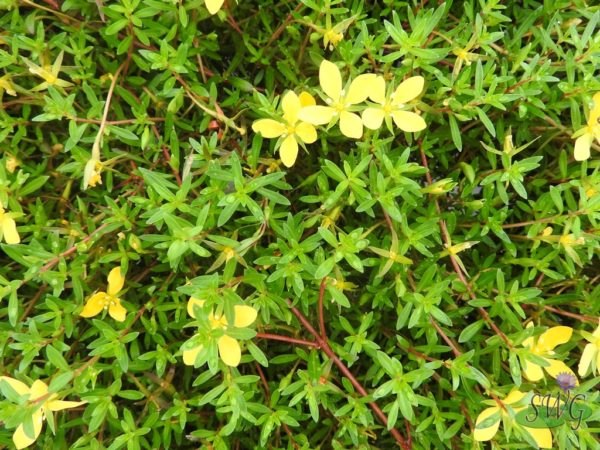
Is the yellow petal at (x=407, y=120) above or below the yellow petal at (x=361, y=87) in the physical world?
below

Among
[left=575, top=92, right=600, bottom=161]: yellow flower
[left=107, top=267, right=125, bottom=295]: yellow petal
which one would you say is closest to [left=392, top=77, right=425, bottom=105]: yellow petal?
[left=575, top=92, right=600, bottom=161]: yellow flower

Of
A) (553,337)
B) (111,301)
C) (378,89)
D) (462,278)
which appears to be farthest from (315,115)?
(553,337)

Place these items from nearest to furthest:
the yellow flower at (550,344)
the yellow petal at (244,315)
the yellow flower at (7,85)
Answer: the yellow petal at (244,315) < the yellow flower at (550,344) < the yellow flower at (7,85)

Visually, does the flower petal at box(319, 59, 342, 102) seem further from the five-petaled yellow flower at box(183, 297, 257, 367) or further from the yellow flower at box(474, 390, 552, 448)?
the yellow flower at box(474, 390, 552, 448)

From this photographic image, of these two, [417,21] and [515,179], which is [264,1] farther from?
[515,179]

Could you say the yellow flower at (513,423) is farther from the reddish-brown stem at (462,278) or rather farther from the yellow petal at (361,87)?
the yellow petal at (361,87)

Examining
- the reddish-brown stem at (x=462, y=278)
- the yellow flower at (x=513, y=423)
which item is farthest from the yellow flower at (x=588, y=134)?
the yellow flower at (x=513, y=423)
